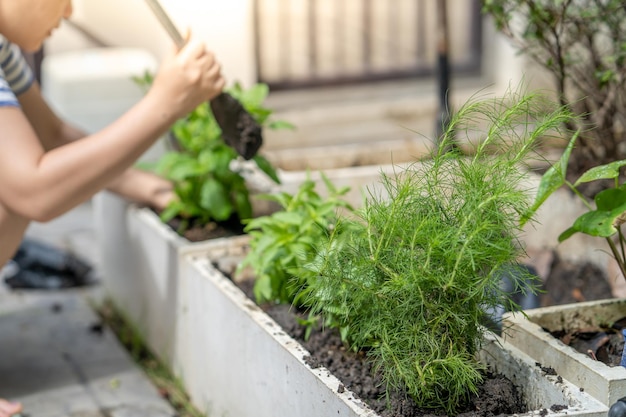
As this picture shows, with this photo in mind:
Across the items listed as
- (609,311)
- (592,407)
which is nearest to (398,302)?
(592,407)

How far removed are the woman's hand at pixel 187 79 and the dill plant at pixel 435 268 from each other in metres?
0.83

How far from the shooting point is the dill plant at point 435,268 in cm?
209

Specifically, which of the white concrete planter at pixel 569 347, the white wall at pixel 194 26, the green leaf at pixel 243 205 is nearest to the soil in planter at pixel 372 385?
the white concrete planter at pixel 569 347

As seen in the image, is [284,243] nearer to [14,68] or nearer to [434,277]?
[434,277]

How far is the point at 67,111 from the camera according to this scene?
15.6 ft

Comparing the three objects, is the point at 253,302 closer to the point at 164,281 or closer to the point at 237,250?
the point at 237,250

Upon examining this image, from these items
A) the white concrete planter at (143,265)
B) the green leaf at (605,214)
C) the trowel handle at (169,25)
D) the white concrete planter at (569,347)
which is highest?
the trowel handle at (169,25)

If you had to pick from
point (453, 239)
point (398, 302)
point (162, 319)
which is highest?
point (453, 239)

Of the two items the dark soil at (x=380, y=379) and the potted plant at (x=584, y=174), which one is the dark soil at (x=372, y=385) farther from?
the potted plant at (x=584, y=174)

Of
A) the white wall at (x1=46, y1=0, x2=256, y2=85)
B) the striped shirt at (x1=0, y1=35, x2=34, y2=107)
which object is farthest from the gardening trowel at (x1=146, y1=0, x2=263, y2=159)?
the white wall at (x1=46, y1=0, x2=256, y2=85)

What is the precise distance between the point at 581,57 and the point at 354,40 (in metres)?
2.87

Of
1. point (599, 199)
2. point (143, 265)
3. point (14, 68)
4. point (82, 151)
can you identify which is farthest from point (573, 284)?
point (14, 68)

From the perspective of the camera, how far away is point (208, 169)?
340cm

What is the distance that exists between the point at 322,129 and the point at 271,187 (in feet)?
5.72
